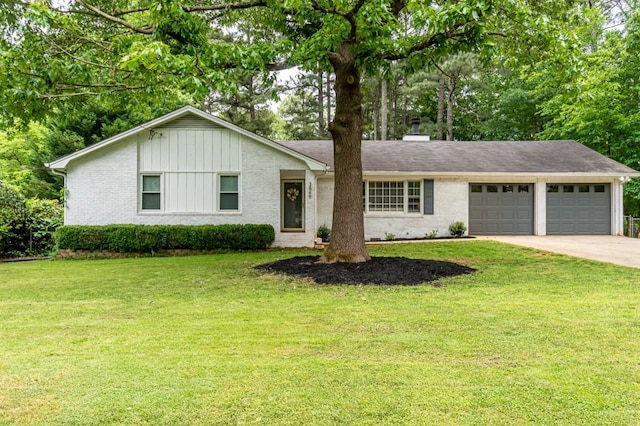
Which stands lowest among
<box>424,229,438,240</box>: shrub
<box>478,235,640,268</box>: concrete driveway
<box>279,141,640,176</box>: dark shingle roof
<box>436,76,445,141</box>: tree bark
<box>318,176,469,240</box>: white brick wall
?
<box>478,235,640,268</box>: concrete driveway

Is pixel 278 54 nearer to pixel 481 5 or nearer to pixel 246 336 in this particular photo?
pixel 481 5

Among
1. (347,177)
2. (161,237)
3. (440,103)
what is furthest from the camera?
(440,103)

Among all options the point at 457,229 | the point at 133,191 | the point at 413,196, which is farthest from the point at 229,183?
the point at 457,229

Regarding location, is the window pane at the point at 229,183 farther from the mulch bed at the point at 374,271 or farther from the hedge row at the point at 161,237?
the mulch bed at the point at 374,271

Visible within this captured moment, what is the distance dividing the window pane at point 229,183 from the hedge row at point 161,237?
4.57ft

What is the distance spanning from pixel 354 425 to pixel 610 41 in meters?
23.2

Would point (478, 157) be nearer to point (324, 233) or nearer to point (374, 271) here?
point (324, 233)

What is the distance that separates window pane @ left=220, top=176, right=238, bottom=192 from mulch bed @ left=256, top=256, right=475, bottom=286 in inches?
187

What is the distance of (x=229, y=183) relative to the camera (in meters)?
13.4

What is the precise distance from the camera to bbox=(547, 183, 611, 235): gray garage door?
16.0 metres

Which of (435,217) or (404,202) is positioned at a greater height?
(404,202)

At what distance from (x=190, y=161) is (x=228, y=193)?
1.55 m

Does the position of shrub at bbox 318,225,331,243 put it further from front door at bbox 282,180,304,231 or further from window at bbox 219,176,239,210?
window at bbox 219,176,239,210

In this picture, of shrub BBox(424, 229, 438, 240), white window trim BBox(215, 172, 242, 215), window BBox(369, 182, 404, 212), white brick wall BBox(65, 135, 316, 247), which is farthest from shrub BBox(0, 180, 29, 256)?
shrub BBox(424, 229, 438, 240)
